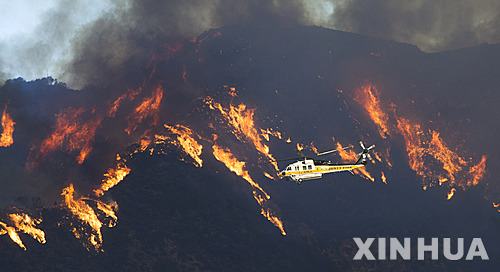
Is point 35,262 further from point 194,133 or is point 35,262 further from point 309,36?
point 309,36

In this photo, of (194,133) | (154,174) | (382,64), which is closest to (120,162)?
(154,174)

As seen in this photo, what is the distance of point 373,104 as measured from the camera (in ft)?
505

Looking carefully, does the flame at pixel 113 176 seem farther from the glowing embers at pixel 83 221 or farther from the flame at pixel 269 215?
the flame at pixel 269 215

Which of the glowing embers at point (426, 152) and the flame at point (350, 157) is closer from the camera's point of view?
the flame at point (350, 157)

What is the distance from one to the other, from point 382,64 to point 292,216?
6100 cm

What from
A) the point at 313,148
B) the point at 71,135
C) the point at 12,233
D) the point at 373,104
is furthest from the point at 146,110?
the point at 373,104

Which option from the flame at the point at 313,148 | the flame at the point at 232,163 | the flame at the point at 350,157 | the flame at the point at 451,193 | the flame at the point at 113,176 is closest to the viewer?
the flame at the point at 113,176

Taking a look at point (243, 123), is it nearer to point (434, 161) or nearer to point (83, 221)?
point (83, 221)

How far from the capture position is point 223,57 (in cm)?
14975

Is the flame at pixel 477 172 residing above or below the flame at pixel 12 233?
above

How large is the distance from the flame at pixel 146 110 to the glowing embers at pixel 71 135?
767 centimetres

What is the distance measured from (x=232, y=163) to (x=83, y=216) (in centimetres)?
3689

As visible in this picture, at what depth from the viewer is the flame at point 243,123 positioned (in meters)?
136

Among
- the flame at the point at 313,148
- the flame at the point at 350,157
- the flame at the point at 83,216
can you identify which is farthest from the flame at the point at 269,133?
the flame at the point at 83,216
